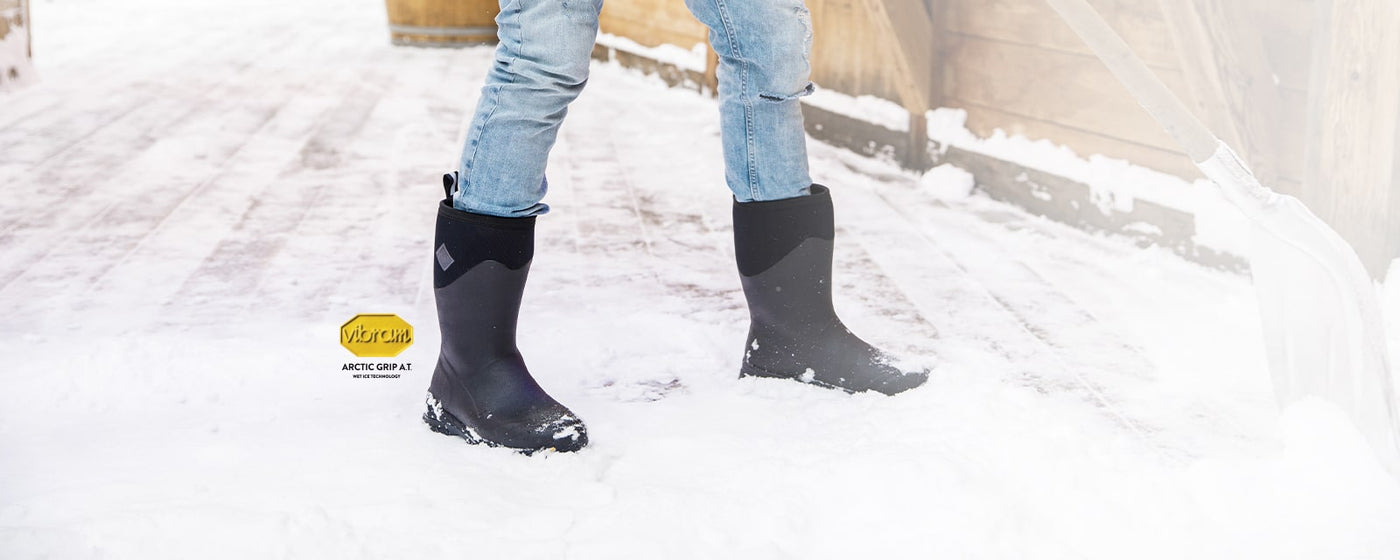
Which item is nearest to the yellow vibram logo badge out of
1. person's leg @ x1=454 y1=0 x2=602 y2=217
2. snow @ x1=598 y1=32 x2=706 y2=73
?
person's leg @ x1=454 y1=0 x2=602 y2=217

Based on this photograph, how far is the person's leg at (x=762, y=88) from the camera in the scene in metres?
1.37

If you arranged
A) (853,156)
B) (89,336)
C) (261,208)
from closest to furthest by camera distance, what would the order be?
1. (89,336)
2. (261,208)
3. (853,156)

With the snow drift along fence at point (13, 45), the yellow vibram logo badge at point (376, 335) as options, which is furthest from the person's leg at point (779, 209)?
the snow drift along fence at point (13, 45)

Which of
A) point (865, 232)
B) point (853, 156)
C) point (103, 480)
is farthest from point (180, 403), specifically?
point (853, 156)

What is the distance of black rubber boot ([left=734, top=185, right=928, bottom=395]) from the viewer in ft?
4.84

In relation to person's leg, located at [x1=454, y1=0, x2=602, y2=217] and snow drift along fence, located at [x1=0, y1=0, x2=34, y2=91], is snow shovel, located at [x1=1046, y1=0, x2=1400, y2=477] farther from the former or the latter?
snow drift along fence, located at [x1=0, y1=0, x2=34, y2=91]

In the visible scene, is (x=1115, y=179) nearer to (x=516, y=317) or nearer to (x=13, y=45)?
(x=516, y=317)

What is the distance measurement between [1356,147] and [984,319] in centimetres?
66

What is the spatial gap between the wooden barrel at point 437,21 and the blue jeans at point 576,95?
525cm

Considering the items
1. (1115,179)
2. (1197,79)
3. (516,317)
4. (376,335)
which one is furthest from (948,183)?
(516,317)

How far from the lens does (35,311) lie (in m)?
1.88

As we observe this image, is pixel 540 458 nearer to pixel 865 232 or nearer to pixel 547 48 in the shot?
pixel 547 48

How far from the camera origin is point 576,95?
129 cm

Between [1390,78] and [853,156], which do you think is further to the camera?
[853,156]
